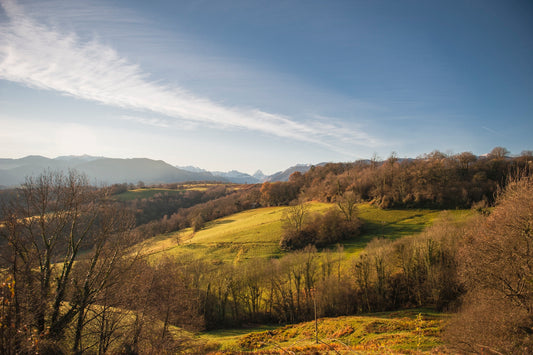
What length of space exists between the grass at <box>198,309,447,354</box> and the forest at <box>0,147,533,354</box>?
2.34m

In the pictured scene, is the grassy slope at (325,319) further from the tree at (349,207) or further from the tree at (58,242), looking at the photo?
the tree at (58,242)

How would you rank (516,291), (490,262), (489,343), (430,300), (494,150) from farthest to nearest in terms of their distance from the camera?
(494,150)
(430,300)
(490,262)
(516,291)
(489,343)

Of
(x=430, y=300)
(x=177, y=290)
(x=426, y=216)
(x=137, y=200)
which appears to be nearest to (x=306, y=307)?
(x=430, y=300)

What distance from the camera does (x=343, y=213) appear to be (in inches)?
2276

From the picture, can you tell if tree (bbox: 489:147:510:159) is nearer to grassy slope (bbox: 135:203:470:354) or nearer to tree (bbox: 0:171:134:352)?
grassy slope (bbox: 135:203:470:354)

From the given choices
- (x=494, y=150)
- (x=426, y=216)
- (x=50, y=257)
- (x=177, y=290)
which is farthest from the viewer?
(x=494, y=150)

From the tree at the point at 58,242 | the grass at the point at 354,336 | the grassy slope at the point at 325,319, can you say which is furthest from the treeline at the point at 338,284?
the tree at the point at 58,242

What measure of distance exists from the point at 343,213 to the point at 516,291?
4148 centimetres

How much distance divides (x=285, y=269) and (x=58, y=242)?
30554 mm

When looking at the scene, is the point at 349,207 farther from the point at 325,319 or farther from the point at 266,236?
the point at 325,319

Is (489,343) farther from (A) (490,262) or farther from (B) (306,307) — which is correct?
(B) (306,307)

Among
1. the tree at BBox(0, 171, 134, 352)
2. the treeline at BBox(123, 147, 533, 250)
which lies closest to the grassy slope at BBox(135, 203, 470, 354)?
the treeline at BBox(123, 147, 533, 250)

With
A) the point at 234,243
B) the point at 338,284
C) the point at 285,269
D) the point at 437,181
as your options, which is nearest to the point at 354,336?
the point at 338,284

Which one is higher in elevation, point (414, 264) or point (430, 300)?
point (414, 264)
